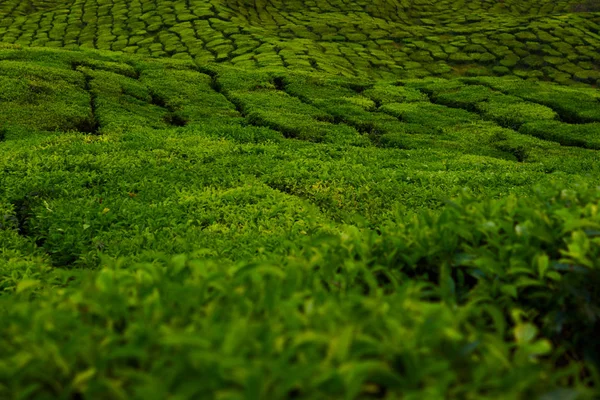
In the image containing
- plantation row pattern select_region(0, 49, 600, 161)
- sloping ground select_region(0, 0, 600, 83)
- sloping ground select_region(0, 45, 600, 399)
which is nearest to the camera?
sloping ground select_region(0, 45, 600, 399)

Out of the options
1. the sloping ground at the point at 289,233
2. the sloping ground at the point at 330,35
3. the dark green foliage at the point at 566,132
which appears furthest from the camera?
the sloping ground at the point at 330,35

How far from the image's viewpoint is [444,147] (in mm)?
14000

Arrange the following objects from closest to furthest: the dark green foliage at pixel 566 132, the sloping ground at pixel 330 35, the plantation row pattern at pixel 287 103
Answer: the plantation row pattern at pixel 287 103, the dark green foliage at pixel 566 132, the sloping ground at pixel 330 35

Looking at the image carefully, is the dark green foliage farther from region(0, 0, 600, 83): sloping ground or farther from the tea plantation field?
region(0, 0, 600, 83): sloping ground

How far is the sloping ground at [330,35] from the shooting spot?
24.1 meters

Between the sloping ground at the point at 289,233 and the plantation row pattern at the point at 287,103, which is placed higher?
the sloping ground at the point at 289,233

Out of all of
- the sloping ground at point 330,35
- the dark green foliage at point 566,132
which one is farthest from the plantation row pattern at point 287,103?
the sloping ground at point 330,35

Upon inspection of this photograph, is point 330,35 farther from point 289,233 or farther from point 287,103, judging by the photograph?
point 289,233

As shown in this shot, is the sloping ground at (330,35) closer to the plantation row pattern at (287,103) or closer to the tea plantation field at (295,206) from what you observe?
the tea plantation field at (295,206)

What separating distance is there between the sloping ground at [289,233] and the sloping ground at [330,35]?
3.27 metres

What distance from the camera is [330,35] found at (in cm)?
2772

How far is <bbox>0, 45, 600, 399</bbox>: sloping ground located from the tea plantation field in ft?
0.06

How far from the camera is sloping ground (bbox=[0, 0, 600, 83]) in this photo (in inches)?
949

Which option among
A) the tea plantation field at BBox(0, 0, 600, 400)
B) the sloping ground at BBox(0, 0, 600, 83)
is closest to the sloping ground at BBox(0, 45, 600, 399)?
the tea plantation field at BBox(0, 0, 600, 400)
